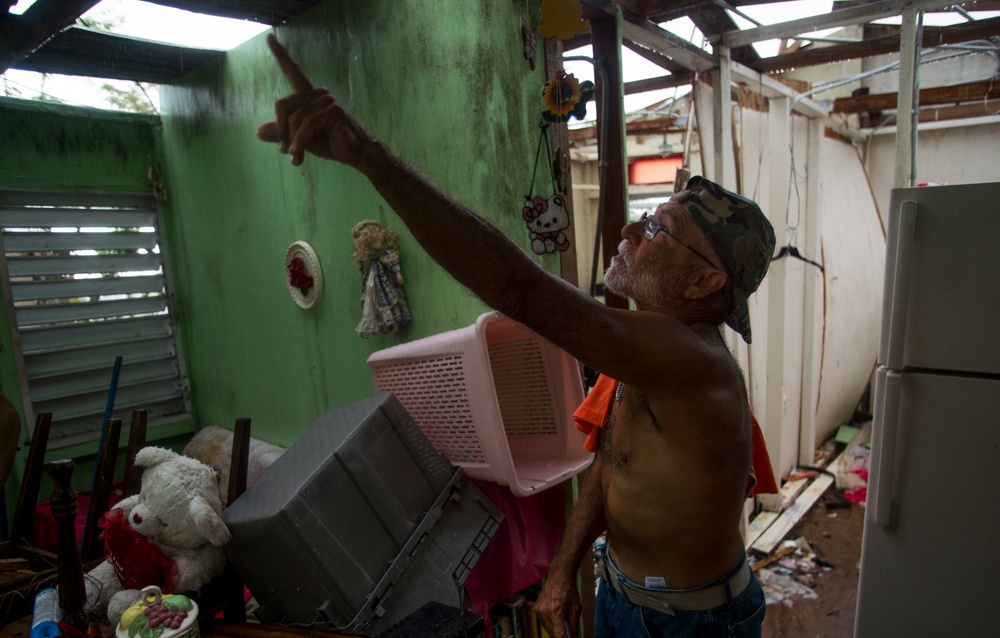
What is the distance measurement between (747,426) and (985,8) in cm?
343

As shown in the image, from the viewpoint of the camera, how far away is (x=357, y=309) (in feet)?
10.5

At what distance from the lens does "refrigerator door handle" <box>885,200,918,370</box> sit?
7.89ft

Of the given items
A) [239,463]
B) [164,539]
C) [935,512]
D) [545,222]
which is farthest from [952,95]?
[164,539]

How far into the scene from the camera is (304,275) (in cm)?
342

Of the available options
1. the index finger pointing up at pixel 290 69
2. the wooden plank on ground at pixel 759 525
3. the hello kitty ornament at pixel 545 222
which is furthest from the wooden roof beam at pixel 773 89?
the index finger pointing up at pixel 290 69

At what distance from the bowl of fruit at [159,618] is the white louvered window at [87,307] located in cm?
300

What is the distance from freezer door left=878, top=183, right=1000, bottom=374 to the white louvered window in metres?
4.77

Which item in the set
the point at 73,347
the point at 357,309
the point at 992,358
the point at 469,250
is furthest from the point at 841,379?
the point at 73,347

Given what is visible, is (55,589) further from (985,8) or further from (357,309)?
(985,8)

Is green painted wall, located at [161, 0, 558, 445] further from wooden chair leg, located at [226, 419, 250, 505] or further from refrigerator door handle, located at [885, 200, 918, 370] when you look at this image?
refrigerator door handle, located at [885, 200, 918, 370]

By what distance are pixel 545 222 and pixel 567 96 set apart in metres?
0.50

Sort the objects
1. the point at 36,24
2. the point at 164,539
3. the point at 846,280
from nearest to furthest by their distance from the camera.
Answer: the point at 164,539 → the point at 36,24 → the point at 846,280

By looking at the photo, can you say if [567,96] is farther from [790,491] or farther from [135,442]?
[790,491]

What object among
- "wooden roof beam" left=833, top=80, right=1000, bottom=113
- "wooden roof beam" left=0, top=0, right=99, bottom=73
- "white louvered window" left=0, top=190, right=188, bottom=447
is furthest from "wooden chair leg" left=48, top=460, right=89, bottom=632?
"wooden roof beam" left=833, top=80, right=1000, bottom=113
